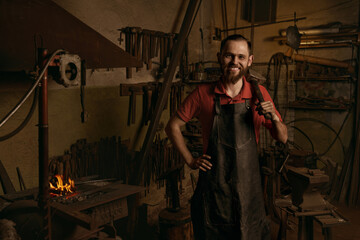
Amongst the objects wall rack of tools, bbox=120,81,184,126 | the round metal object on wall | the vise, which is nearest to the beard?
the round metal object on wall

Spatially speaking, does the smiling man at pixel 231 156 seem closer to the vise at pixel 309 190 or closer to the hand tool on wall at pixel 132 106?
the vise at pixel 309 190

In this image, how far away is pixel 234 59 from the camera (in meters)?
2.00

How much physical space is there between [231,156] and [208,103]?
0.38 meters

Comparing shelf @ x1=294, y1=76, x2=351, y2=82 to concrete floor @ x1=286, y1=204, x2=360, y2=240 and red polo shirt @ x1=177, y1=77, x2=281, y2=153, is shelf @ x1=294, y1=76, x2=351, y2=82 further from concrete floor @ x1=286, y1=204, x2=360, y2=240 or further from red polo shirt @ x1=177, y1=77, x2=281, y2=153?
red polo shirt @ x1=177, y1=77, x2=281, y2=153

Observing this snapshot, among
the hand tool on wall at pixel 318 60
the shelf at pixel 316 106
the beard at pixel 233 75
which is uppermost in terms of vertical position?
the hand tool on wall at pixel 318 60

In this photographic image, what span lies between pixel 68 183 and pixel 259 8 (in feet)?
16.5

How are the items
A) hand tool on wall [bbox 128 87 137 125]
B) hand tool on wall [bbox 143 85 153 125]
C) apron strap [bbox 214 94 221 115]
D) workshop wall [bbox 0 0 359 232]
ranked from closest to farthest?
apron strap [bbox 214 94 221 115] < workshop wall [bbox 0 0 359 232] < hand tool on wall [bbox 128 87 137 125] < hand tool on wall [bbox 143 85 153 125]

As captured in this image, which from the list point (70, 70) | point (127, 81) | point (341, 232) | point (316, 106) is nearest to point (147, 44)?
point (127, 81)

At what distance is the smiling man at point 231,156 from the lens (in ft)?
6.64

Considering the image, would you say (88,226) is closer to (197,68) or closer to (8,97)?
(8,97)

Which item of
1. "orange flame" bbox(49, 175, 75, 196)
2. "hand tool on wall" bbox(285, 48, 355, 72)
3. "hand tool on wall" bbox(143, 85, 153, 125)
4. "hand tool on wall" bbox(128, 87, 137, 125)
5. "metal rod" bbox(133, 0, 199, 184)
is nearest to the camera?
"orange flame" bbox(49, 175, 75, 196)

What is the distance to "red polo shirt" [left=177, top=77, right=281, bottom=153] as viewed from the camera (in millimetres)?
2131

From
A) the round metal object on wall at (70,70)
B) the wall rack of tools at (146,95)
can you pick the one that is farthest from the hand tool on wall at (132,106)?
the round metal object on wall at (70,70)

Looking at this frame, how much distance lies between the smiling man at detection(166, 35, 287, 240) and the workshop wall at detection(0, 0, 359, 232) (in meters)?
1.77
